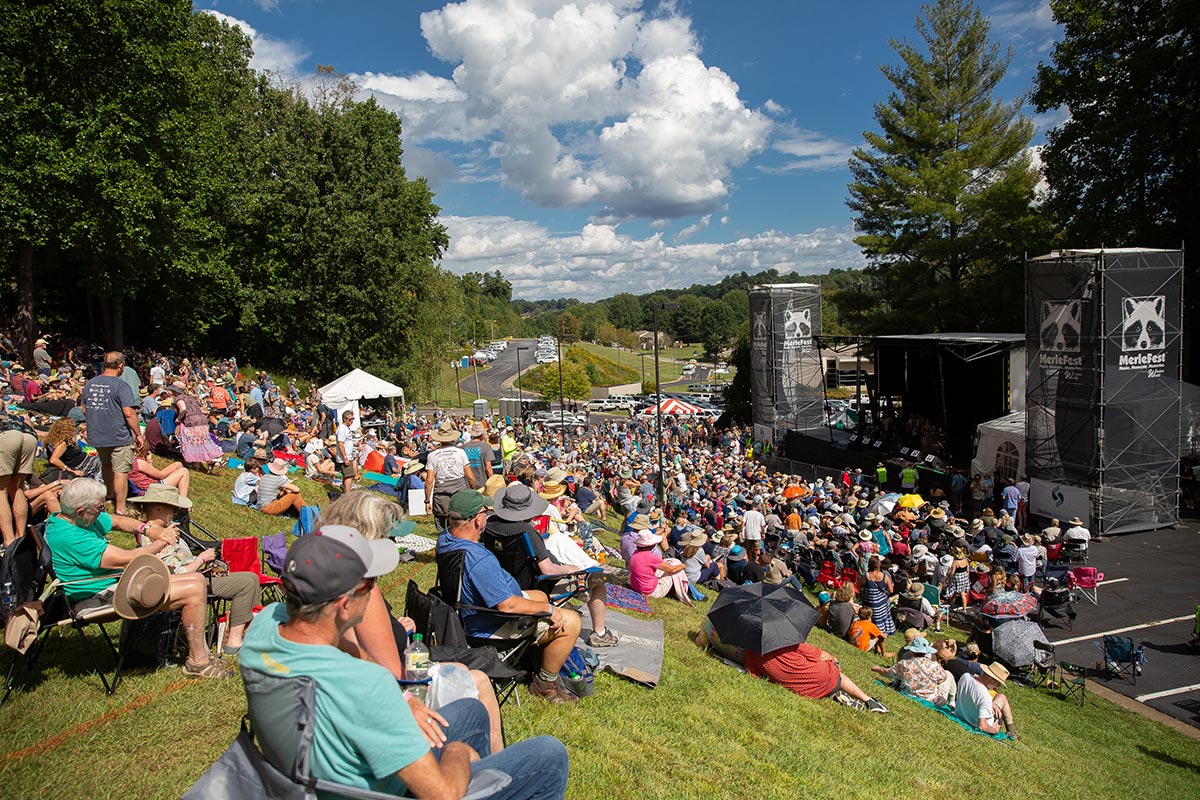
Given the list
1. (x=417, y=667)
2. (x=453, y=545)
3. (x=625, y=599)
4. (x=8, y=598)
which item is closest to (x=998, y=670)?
(x=625, y=599)

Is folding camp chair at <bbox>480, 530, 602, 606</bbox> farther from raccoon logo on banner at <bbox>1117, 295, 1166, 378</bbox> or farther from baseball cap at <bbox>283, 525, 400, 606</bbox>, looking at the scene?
raccoon logo on banner at <bbox>1117, 295, 1166, 378</bbox>

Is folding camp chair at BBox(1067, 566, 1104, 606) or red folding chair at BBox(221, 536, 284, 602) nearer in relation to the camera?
red folding chair at BBox(221, 536, 284, 602)

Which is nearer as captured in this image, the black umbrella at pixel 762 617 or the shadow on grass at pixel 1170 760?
the black umbrella at pixel 762 617

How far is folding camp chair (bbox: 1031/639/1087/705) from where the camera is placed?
8.87 meters

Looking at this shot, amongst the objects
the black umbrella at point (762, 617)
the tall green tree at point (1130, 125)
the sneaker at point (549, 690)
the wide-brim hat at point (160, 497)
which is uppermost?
the tall green tree at point (1130, 125)

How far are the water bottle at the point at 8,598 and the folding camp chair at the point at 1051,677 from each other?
10367 millimetres

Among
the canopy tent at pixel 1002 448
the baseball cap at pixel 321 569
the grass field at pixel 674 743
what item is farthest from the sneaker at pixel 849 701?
the canopy tent at pixel 1002 448

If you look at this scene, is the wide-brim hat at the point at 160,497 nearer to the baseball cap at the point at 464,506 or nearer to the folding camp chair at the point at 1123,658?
the baseball cap at the point at 464,506

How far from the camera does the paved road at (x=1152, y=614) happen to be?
30.7 feet

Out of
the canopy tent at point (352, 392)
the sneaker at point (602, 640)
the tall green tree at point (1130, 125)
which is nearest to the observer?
the sneaker at point (602, 640)

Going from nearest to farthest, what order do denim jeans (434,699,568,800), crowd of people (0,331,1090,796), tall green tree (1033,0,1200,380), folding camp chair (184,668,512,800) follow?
folding camp chair (184,668,512,800) → crowd of people (0,331,1090,796) → denim jeans (434,699,568,800) → tall green tree (1033,0,1200,380)

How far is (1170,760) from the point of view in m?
7.45

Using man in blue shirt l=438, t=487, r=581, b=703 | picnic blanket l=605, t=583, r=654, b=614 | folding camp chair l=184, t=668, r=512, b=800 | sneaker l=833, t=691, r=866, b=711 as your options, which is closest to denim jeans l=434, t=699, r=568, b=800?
folding camp chair l=184, t=668, r=512, b=800

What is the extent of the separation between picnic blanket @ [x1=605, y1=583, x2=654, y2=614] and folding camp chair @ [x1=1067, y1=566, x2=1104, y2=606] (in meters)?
8.88
